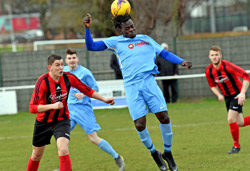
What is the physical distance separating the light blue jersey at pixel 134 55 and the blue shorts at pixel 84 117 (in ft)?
4.76

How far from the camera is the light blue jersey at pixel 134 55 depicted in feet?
22.8

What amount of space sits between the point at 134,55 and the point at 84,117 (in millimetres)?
1774

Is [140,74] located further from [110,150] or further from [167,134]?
[110,150]

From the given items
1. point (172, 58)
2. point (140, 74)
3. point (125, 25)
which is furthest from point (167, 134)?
point (125, 25)

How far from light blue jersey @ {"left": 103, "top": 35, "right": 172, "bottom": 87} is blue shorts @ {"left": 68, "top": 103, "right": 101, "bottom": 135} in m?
1.45

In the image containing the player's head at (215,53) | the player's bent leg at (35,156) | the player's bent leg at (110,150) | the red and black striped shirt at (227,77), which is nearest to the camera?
the player's bent leg at (35,156)

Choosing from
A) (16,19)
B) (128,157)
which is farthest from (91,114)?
(16,19)

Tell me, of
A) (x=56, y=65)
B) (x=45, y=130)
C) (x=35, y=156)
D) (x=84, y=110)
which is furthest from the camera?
(x=84, y=110)

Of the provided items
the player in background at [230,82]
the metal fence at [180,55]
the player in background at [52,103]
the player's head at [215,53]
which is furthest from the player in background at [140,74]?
the metal fence at [180,55]

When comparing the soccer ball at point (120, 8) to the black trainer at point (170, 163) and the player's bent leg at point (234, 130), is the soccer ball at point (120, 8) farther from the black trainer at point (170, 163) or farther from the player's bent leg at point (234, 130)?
the player's bent leg at point (234, 130)

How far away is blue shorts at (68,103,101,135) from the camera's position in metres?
8.22

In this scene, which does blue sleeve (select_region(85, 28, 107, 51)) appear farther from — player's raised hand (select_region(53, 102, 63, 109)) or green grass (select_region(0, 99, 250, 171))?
green grass (select_region(0, 99, 250, 171))

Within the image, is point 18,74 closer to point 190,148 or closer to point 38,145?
point 190,148

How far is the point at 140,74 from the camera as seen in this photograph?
22.7 ft
